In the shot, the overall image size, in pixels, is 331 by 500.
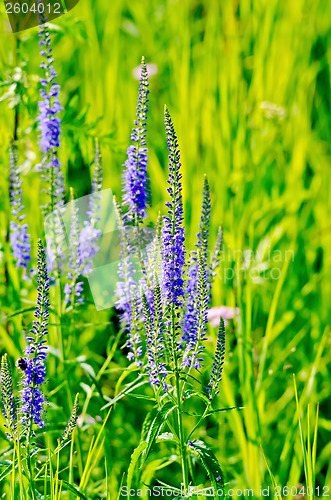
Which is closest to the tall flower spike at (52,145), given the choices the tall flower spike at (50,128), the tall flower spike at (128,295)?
the tall flower spike at (50,128)

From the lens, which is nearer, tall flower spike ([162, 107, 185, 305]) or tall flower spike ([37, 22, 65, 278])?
tall flower spike ([162, 107, 185, 305])

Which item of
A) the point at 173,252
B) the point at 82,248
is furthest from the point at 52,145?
the point at 173,252

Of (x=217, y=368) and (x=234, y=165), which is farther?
(x=234, y=165)

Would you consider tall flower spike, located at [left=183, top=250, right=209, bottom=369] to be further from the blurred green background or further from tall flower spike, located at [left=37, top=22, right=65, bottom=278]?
tall flower spike, located at [left=37, top=22, right=65, bottom=278]

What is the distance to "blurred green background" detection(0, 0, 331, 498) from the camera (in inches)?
94.6

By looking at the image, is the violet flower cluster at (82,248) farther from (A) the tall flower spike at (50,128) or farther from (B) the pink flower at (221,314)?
(B) the pink flower at (221,314)

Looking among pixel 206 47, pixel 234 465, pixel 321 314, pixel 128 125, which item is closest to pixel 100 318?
pixel 234 465

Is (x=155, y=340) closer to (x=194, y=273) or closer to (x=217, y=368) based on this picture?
(x=217, y=368)

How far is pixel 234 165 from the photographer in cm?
352

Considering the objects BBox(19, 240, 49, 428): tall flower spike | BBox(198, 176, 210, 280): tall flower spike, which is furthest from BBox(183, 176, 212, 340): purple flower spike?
BBox(19, 240, 49, 428): tall flower spike

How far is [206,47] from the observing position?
4.07 meters

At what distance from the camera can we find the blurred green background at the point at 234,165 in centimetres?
240

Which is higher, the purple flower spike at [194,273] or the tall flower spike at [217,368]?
the purple flower spike at [194,273]

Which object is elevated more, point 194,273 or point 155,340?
point 194,273
